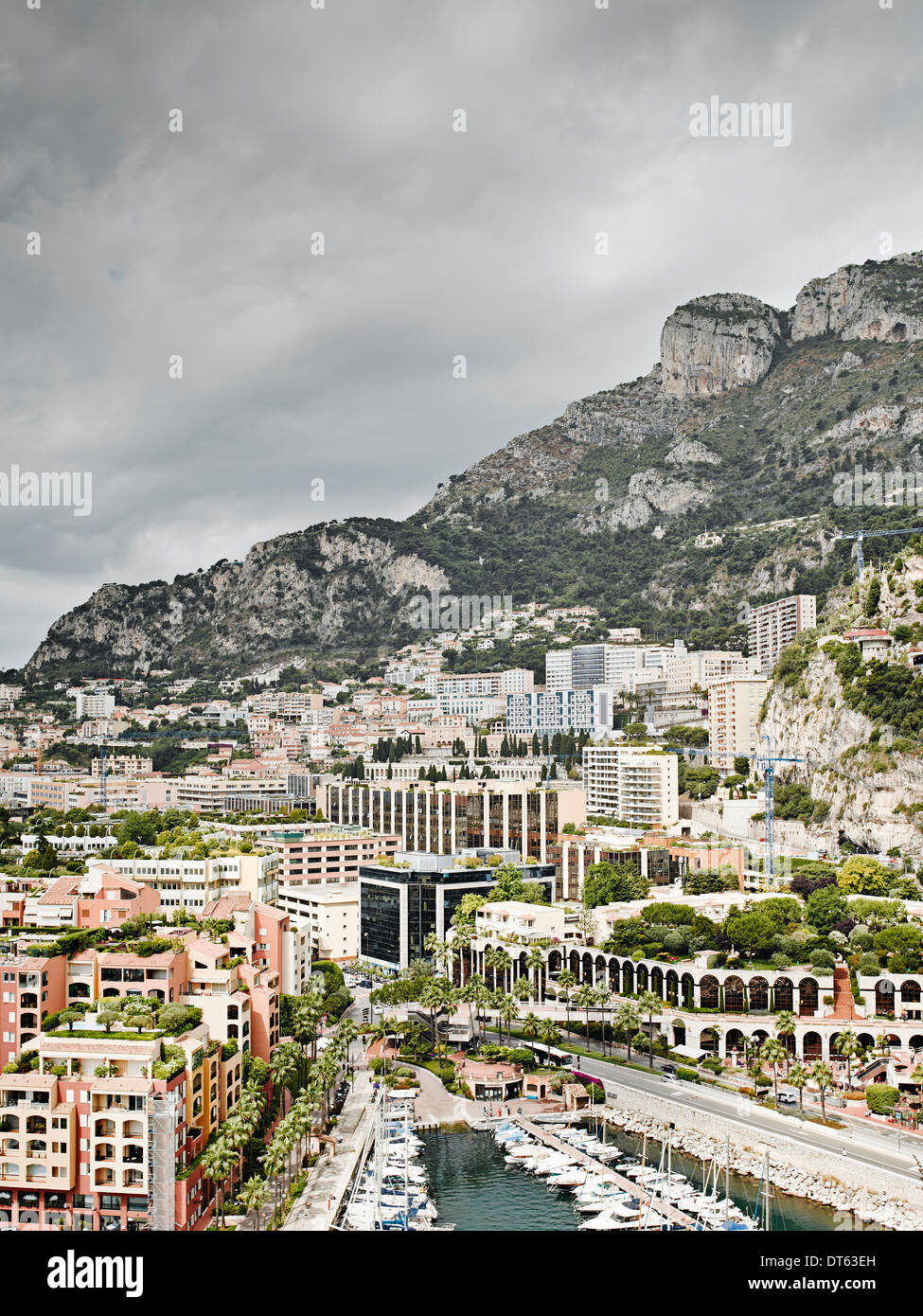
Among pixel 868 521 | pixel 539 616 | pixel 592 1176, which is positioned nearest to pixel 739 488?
pixel 539 616

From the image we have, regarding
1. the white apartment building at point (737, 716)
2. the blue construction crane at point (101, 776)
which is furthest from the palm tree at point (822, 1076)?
the blue construction crane at point (101, 776)

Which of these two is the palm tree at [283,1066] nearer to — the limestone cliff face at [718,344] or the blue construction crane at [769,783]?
the blue construction crane at [769,783]

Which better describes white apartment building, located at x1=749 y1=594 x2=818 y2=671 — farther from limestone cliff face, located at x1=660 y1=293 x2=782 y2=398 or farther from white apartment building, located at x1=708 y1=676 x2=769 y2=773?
limestone cliff face, located at x1=660 y1=293 x2=782 y2=398

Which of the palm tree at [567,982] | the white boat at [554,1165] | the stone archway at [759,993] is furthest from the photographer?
the palm tree at [567,982]

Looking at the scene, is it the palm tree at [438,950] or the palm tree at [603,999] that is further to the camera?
the palm tree at [438,950]
